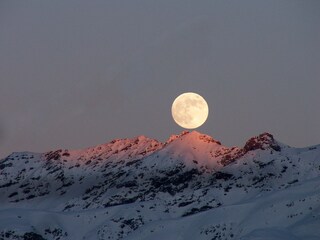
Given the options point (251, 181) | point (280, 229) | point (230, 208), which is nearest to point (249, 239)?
point (280, 229)

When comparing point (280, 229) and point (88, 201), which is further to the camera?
point (88, 201)

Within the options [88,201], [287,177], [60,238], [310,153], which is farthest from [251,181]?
[60,238]

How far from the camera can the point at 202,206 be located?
167m

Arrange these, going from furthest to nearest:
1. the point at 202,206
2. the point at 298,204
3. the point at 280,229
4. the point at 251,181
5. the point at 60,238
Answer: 1. the point at 251,181
2. the point at 202,206
3. the point at 60,238
4. the point at 298,204
5. the point at 280,229

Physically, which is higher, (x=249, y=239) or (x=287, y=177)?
(x=249, y=239)

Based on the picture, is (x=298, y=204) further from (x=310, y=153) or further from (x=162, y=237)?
(x=310, y=153)

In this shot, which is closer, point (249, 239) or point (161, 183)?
point (249, 239)

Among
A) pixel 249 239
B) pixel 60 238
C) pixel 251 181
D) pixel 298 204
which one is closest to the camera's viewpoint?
pixel 249 239

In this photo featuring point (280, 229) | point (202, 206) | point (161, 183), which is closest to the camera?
point (280, 229)

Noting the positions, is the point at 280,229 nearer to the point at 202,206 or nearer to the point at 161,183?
the point at 202,206

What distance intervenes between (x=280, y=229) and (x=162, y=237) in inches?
829

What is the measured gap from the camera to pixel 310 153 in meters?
199

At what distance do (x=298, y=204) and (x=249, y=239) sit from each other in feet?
73.7

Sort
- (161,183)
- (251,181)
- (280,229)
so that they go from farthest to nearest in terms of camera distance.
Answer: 1. (161,183)
2. (251,181)
3. (280,229)
